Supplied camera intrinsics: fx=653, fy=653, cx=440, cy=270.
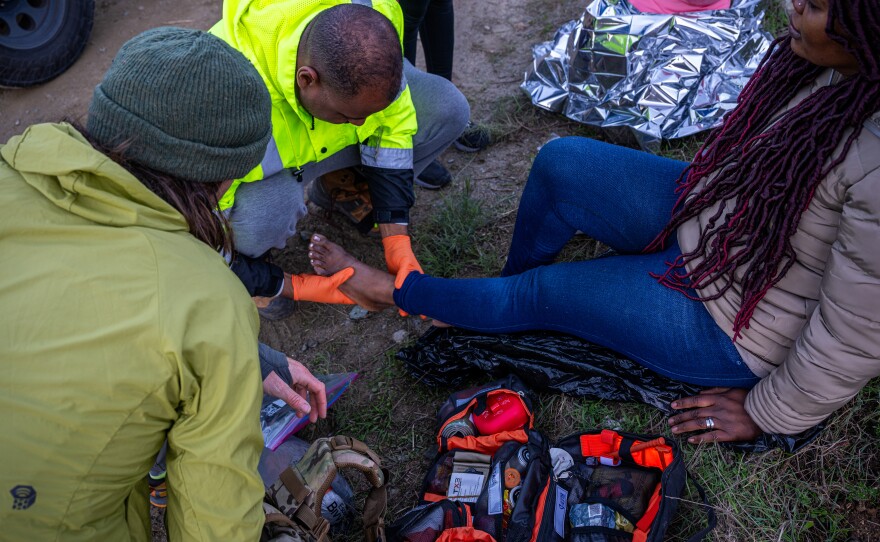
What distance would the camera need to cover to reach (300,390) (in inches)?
76.3

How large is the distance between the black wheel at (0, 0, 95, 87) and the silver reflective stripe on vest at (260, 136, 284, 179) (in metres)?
2.36

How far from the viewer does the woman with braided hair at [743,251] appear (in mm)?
1392

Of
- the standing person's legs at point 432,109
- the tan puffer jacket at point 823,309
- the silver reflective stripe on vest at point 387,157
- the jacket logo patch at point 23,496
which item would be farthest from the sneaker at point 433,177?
the jacket logo patch at point 23,496

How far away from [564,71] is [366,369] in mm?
1728

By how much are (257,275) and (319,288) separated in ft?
0.79

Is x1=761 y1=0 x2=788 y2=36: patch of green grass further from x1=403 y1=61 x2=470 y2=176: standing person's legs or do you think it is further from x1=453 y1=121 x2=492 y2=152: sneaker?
x1=403 y1=61 x2=470 y2=176: standing person's legs

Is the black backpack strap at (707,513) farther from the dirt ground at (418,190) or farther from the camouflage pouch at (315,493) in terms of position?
the camouflage pouch at (315,493)

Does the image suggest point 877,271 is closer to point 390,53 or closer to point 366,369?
point 390,53

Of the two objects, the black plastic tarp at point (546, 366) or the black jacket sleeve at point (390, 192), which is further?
the black jacket sleeve at point (390, 192)

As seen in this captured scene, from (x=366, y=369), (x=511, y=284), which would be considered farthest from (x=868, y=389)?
(x=366, y=369)

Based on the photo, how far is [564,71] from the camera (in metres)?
3.12

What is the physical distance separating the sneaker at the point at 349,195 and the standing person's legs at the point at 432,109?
263 mm

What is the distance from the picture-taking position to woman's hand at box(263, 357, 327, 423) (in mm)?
1759

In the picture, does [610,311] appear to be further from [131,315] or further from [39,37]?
[39,37]
